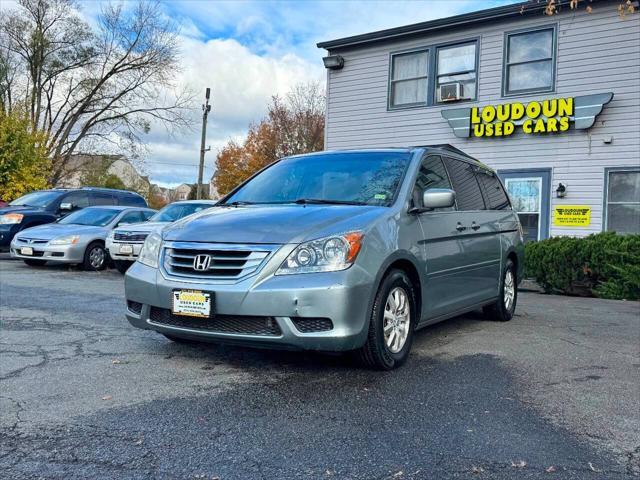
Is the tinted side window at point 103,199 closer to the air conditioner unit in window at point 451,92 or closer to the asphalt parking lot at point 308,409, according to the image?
the air conditioner unit in window at point 451,92

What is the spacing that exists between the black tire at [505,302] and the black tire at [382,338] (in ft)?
8.40

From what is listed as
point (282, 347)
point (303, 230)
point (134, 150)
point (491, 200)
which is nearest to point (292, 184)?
point (303, 230)

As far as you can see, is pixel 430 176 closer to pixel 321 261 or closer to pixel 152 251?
pixel 321 261

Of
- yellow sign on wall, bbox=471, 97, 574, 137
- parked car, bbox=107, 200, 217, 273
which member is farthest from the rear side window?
yellow sign on wall, bbox=471, 97, 574, 137

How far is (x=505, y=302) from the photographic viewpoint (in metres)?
7.02

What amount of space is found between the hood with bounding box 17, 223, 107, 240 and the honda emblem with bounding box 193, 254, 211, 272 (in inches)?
342

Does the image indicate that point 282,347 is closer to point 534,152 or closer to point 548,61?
point 534,152

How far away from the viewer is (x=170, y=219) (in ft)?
40.8

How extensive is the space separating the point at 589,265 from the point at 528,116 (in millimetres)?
4119

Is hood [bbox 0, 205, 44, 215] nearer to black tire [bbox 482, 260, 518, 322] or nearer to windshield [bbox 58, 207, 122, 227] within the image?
windshield [bbox 58, 207, 122, 227]

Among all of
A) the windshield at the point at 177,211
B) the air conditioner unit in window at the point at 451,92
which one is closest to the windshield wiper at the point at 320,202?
the windshield at the point at 177,211

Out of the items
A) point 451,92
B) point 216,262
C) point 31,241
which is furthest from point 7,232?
point 216,262

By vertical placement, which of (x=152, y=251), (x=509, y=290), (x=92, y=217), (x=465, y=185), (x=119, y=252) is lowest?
(x=509, y=290)

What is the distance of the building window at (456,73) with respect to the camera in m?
14.0
